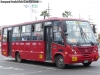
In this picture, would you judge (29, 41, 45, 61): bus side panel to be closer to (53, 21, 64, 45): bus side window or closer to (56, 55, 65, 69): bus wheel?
(53, 21, 64, 45): bus side window

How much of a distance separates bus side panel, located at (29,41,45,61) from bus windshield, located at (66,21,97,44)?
2283mm

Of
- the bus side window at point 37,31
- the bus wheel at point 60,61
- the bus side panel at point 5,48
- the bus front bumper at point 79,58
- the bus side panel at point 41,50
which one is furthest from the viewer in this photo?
the bus side panel at point 5,48

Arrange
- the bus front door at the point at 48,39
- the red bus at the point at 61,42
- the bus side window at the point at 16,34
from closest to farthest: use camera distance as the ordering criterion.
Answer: the red bus at the point at 61,42 → the bus front door at the point at 48,39 → the bus side window at the point at 16,34

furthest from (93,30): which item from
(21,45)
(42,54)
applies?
(21,45)

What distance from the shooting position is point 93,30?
16328 mm

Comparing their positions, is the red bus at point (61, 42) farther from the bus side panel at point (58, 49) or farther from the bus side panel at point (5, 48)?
the bus side panel at point (5, 48)

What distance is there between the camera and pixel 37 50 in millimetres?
17344

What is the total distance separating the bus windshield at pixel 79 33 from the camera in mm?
14844

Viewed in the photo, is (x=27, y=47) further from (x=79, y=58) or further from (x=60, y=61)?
(x=79, y=58)

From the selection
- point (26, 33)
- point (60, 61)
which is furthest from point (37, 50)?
point (60, 61)

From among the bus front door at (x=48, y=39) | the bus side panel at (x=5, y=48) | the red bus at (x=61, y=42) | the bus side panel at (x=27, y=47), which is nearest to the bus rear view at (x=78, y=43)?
the red bus at (x=61, y=42)

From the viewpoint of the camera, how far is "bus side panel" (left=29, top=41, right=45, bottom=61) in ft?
54.8

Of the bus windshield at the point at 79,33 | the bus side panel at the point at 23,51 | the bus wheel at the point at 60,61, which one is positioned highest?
the bus windshield at the point at 79,33

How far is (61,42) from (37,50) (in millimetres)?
2757
